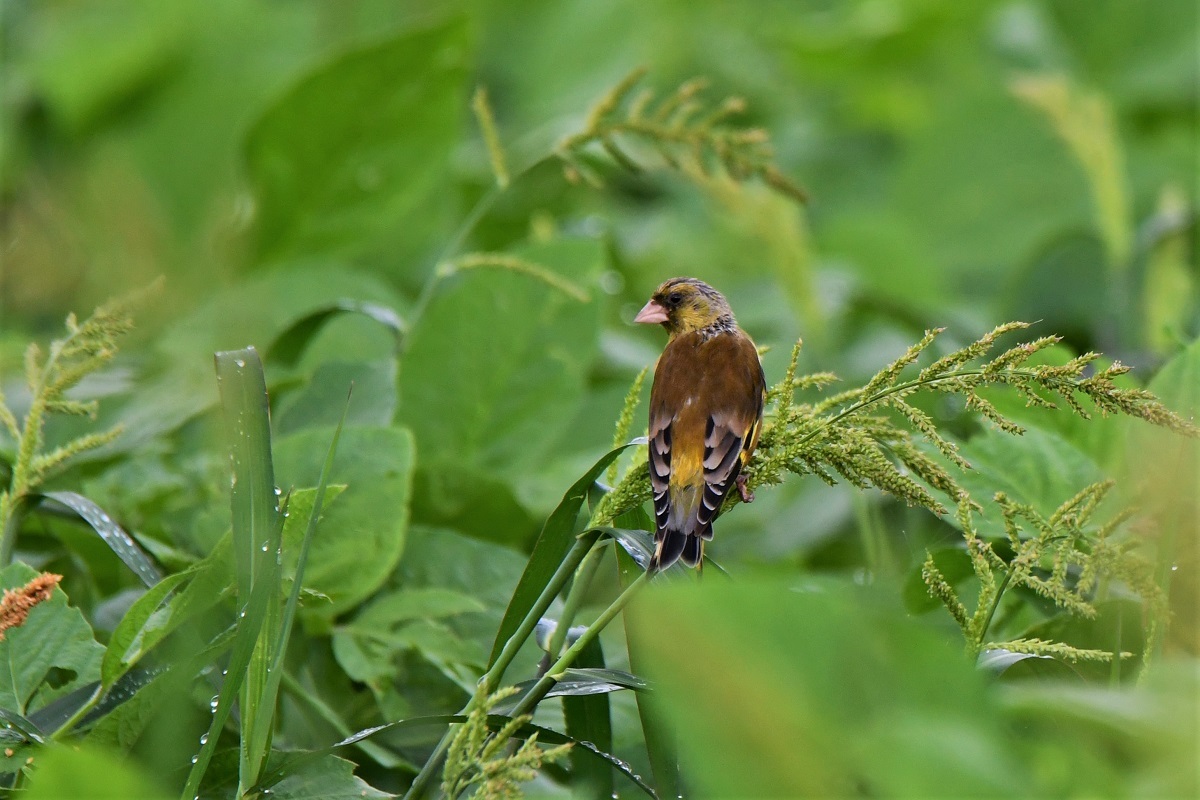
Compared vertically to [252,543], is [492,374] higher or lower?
higher

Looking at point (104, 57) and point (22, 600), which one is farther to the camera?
point (104, 57)

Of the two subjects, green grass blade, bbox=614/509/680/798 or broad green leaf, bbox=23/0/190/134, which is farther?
broad green leaf, bbox=23/0/190/134

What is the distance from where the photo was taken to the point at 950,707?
1.87 feet

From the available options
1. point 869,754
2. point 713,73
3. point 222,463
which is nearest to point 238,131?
point 713,73

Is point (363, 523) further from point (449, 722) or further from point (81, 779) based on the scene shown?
point (81, 779)

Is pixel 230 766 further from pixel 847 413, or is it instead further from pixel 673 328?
pixel 673 328

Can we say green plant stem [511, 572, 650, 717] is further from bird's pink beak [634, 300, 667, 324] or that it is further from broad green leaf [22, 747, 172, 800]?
bird's pink beak [634, 300, 667, 324]

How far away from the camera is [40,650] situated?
0.92 metres

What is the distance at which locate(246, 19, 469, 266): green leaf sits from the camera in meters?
1.94

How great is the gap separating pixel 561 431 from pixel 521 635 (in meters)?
0.72

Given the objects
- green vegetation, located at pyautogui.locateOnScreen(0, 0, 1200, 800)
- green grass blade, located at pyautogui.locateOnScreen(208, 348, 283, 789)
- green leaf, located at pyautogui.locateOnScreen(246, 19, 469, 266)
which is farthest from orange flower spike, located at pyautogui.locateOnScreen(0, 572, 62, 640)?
green leaf, located at pyautogui.locateOnScreen(246, 19, 469, 266)

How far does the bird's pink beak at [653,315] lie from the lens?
1296mm

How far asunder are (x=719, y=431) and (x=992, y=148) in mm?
2397

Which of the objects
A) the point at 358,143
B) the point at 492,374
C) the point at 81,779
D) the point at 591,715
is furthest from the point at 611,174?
the point at 81,779
